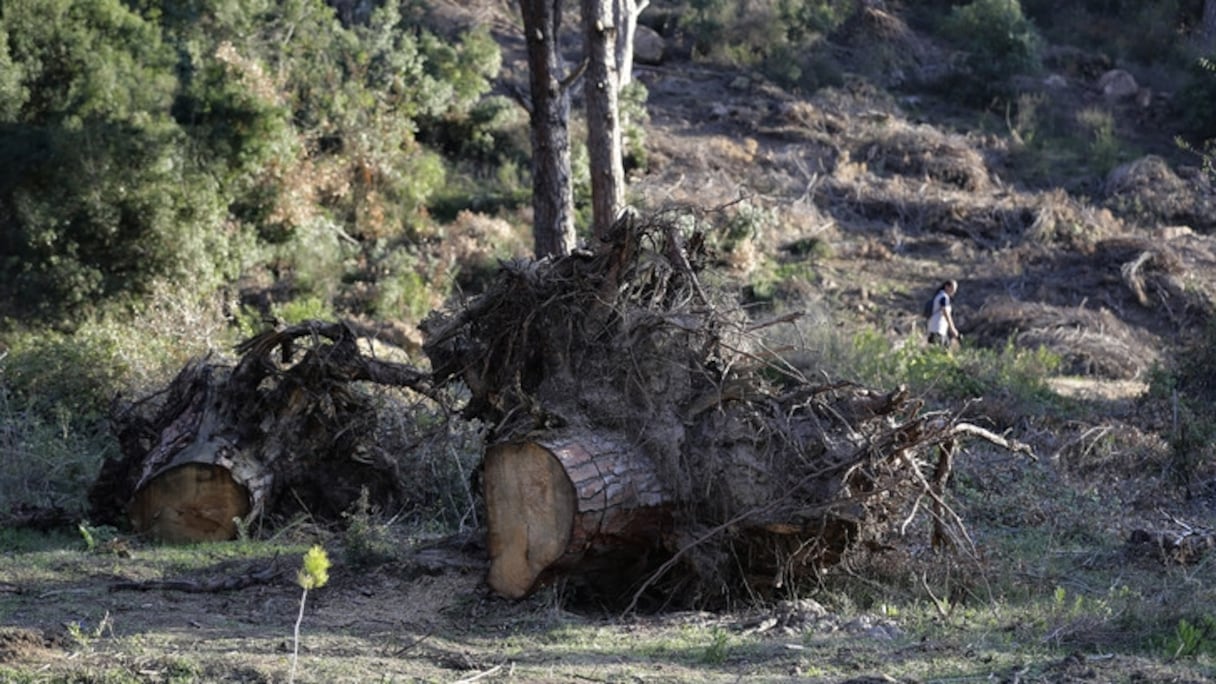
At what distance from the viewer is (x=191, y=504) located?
8406 millimetres

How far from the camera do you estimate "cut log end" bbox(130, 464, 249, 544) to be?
27.4 ft

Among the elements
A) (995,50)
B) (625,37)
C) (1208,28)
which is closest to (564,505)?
(625,37)

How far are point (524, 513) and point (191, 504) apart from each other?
2.46 m

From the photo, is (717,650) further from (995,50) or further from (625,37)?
(995,50)

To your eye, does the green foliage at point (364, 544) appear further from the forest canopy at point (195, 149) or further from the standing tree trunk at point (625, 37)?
the standing tree trunk at point (625, 37)

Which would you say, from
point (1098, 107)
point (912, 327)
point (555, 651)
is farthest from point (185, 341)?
point (1098, 107)

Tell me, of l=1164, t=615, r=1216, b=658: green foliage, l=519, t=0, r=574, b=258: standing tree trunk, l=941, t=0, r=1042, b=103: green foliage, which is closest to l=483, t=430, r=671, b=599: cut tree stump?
l=1164, t=615, r=1216, b=658: green foliage

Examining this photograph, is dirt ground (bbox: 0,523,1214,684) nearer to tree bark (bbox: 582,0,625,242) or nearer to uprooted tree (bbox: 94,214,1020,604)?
uprooted tree (bbox: 94,214,1020,604)

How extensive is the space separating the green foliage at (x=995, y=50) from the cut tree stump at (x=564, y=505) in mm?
27599

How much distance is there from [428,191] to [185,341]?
10.2 meters

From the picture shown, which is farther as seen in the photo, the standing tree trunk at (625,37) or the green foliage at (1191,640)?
the standing tree trunk at (625,37)

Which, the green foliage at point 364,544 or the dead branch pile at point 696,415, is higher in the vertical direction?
the dead branch pile at point 696,415

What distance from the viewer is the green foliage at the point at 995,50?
108ft

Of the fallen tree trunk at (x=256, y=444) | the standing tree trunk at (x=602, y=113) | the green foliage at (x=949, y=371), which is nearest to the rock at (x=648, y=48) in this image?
the green foliage at (x=949, y=371)
